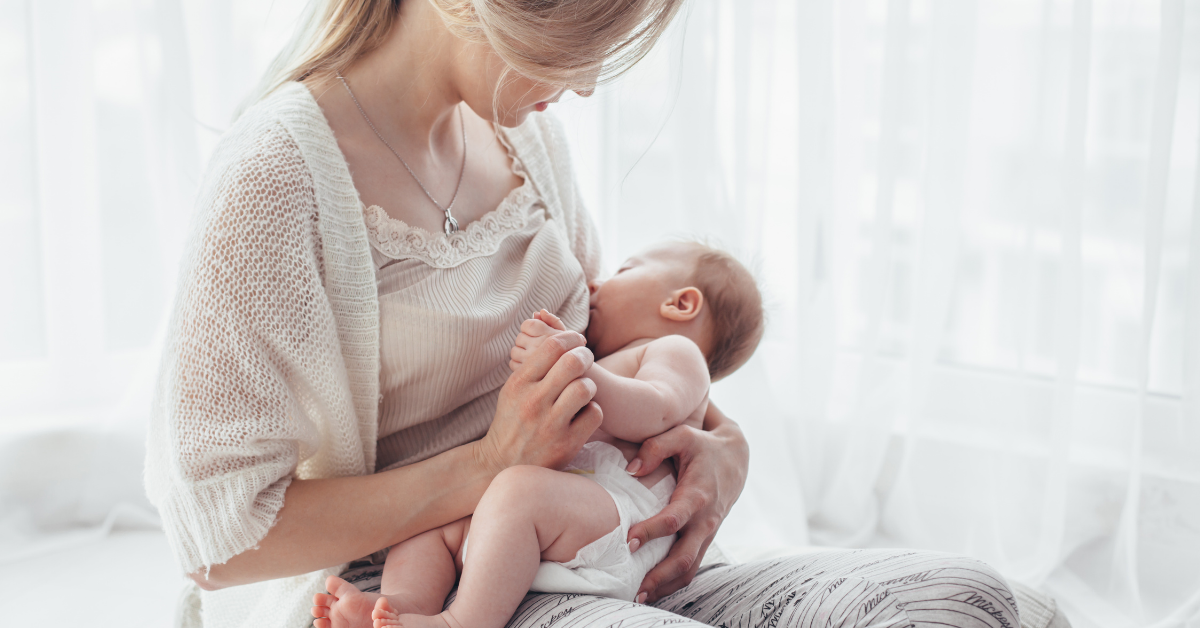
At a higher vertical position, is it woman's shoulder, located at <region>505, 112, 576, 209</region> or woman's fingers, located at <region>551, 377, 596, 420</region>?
woman's shoulder, located at <region>505, 112, 576, 209</region>

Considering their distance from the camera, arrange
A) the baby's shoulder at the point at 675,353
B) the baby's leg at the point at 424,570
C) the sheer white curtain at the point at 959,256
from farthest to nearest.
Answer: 1. the sheer white curtain at the point at 959,256
2. the baby's shoulder at the point at 675,353
3. the baby's leg at the point at 424,570

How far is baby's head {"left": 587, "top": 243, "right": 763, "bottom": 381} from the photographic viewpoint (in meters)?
1.31

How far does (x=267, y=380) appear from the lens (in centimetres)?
91

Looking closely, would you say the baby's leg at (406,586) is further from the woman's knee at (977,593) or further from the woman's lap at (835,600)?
A: the woman's knee at (977,593)

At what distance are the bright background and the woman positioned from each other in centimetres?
69

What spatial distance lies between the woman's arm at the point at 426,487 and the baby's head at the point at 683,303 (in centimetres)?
33

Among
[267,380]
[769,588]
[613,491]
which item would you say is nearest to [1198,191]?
[769,588]

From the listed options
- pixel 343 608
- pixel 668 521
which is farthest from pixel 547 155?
pixel 343 608

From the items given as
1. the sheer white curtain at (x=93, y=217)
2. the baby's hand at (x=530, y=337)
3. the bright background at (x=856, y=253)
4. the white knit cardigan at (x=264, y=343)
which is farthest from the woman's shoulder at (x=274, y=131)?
the sheer white curtain at (x=93, y=217)

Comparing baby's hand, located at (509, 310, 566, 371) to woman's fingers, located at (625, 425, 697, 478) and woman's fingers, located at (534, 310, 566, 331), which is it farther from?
woman's fingers, located at (625, 425, 697, 478)

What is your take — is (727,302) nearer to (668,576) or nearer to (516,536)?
(668,576)

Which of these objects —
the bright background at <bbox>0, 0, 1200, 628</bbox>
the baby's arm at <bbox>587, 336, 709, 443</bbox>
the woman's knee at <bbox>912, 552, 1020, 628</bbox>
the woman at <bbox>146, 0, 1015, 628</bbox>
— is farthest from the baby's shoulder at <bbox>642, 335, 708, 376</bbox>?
the bright background at <bbox>0, 0, 1200, 628</bbox>

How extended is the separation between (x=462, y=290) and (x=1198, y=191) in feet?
5.17

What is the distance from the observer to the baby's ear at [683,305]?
1298 mm
